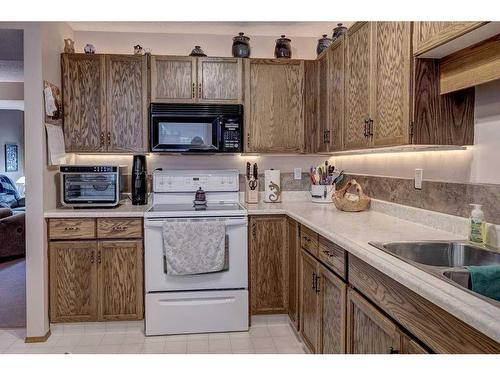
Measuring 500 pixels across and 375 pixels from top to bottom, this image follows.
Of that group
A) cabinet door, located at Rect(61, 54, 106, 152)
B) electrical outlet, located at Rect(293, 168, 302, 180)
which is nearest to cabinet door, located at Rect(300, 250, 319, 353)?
electrical outlet, located at Rect(293, 168, 302, 180)

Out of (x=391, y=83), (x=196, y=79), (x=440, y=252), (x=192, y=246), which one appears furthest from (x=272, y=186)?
(x=440, y=252)

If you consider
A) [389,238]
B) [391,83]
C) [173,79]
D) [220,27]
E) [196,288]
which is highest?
[220,27]

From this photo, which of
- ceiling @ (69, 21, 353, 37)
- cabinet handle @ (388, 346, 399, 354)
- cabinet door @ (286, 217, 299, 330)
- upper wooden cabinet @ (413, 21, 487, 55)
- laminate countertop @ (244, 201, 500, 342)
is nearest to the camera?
laminate countertop @ (244, 201, 500, 342)

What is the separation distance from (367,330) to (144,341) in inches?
68.6

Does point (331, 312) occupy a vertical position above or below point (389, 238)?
below

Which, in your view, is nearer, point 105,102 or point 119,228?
point 119,228

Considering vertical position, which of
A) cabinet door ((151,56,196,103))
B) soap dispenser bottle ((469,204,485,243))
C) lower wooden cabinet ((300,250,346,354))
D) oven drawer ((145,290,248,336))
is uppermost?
cabinet door ((151,56,196,103))

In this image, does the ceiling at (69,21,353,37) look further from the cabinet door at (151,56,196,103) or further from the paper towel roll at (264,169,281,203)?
the paper towel roll at (264,169,281,203)

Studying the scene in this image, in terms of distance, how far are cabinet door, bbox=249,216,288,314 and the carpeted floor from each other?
5.80 feet

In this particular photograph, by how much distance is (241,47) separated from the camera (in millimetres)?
3223

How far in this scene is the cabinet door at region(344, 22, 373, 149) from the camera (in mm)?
2230

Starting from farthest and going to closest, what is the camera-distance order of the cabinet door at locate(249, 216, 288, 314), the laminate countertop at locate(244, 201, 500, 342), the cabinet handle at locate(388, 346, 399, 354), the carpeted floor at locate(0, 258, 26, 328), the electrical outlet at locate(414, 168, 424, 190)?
1. the carpeted floor at locate(0, 258, 26, 328)
2. the cabinet door at locate(249, 216, 288, 314)
3. the electrical outlet at locate(414, 168, 424, 190)
4. the cabinet handle at locate(388, 346, 399, 354)
5. the laminate countertop at locate(244, 201, 500, 342)

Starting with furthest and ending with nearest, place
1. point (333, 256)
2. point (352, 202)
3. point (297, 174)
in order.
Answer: point (297, 174) < point (352, 202) < point (333, 256)

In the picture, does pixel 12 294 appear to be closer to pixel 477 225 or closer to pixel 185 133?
pixel 185 133
